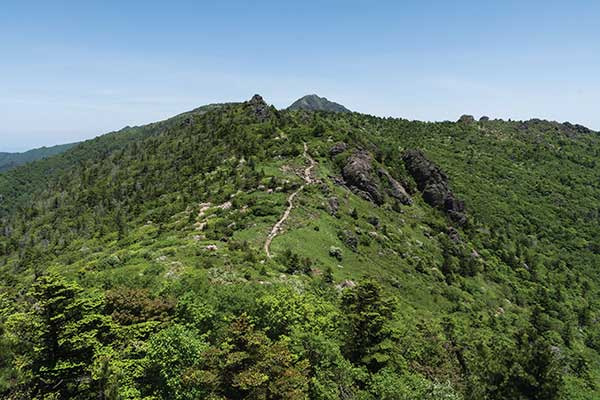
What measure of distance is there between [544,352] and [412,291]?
2749 cm

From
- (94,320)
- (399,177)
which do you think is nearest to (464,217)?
(399,177)

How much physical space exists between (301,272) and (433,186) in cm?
6747

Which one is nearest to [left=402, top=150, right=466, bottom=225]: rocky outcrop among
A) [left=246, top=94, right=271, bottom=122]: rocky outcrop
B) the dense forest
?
the dense forest

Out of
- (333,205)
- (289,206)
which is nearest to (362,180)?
(333,205)

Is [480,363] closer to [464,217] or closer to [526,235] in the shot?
[464,217]

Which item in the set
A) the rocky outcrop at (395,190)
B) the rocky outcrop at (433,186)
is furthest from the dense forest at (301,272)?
the rocky outcrop at (395,190)

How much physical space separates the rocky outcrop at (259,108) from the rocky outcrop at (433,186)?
135 ft

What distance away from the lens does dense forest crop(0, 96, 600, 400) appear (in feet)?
68.4

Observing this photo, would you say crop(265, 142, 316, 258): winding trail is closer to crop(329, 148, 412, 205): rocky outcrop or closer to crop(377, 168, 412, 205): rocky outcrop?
crop(329, 148, 412, 205): rocky outcrop

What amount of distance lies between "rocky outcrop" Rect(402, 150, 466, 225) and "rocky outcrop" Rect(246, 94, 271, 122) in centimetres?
4118

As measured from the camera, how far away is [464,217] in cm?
10044

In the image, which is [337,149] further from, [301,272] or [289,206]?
[301,272]

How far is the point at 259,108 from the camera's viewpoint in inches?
5002

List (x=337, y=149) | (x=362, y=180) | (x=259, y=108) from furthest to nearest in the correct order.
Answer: (x=259, y=108), (x=337, y=149), (x=362, y=180)
